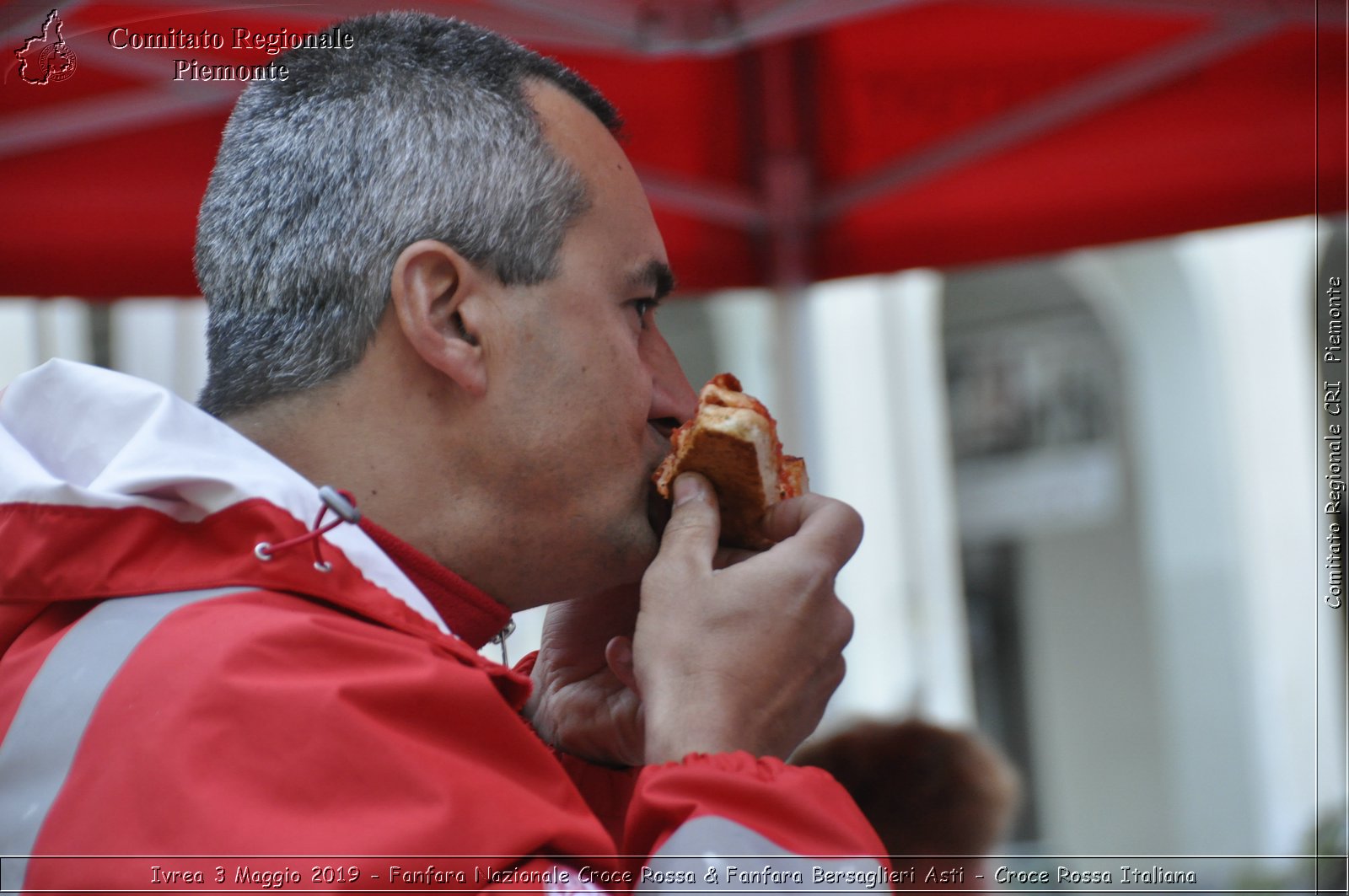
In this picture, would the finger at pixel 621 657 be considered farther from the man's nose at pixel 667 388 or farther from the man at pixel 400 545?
the man's nose at pixel 667 388

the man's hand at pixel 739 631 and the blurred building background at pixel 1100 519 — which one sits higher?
the man's hand at pixel 739 631

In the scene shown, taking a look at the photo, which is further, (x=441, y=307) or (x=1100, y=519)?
(x=1100, y=519)

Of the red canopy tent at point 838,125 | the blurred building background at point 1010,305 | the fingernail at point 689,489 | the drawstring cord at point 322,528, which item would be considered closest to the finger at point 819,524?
the fingernail at point 689,489

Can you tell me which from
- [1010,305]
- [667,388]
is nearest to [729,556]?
[667,388]

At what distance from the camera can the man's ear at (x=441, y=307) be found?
1.67 metres

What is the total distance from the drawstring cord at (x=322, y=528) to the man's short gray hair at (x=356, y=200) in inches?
11.6

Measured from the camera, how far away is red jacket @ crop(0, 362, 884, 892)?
1223 mm

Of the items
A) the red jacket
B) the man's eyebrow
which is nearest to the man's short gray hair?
the man's eyebrow

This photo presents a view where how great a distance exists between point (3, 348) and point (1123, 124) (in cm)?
351

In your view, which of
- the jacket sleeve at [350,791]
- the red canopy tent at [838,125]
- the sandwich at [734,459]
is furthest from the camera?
the red canopy tent at [838,125]

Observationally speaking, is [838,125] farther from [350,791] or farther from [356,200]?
[350,791]

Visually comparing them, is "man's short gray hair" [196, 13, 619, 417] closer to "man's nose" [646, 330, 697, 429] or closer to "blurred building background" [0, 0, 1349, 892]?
"man's nose" [646, 330, 697, 429]

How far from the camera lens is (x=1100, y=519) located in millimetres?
10539

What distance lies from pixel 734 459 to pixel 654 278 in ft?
0.85
